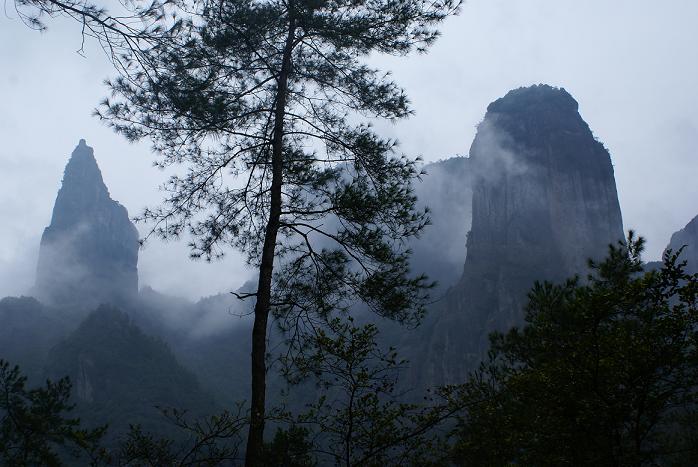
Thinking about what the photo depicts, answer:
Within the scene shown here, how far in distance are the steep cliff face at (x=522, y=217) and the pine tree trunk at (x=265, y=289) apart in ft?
257

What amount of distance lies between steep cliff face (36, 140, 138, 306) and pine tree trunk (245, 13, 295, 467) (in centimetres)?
15272

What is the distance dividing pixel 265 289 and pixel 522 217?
92.4 meters

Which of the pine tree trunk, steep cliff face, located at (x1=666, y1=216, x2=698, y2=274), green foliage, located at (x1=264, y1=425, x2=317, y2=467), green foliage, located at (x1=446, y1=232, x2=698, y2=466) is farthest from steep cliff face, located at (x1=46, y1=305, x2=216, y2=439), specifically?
steep cliff face, located at (x1=666, y1=216, x2=698, y2=274)

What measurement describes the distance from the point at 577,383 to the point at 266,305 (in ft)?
14.5

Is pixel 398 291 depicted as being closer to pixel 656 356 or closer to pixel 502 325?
pixel 656 356

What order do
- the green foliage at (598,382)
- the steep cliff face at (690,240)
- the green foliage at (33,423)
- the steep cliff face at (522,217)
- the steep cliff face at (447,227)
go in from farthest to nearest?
the steep cliff face at (447,227) < the steep cliff face at (690,240) < the steep cliff face at (522,217) < the green foliage at (33,423) < the green foliage at (598,382)

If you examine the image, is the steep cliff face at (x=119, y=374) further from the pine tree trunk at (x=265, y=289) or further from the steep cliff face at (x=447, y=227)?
the pine tree trunk at (x=265, y=289)

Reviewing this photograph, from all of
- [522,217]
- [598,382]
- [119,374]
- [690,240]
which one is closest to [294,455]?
[598,382]

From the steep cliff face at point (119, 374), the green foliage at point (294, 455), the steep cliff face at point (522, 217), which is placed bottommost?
the green foliage at point (294, 455)

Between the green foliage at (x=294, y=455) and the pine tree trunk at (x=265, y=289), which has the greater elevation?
the pine tree trunk at (x=265, y=289)

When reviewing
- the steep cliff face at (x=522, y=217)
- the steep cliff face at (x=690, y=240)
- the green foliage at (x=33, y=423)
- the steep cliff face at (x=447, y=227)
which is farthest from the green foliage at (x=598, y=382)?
the steep cliff face at (x=447, y=227)

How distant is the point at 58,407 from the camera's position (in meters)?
16.9

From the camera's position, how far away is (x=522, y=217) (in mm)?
93312

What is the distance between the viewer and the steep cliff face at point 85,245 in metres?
142
